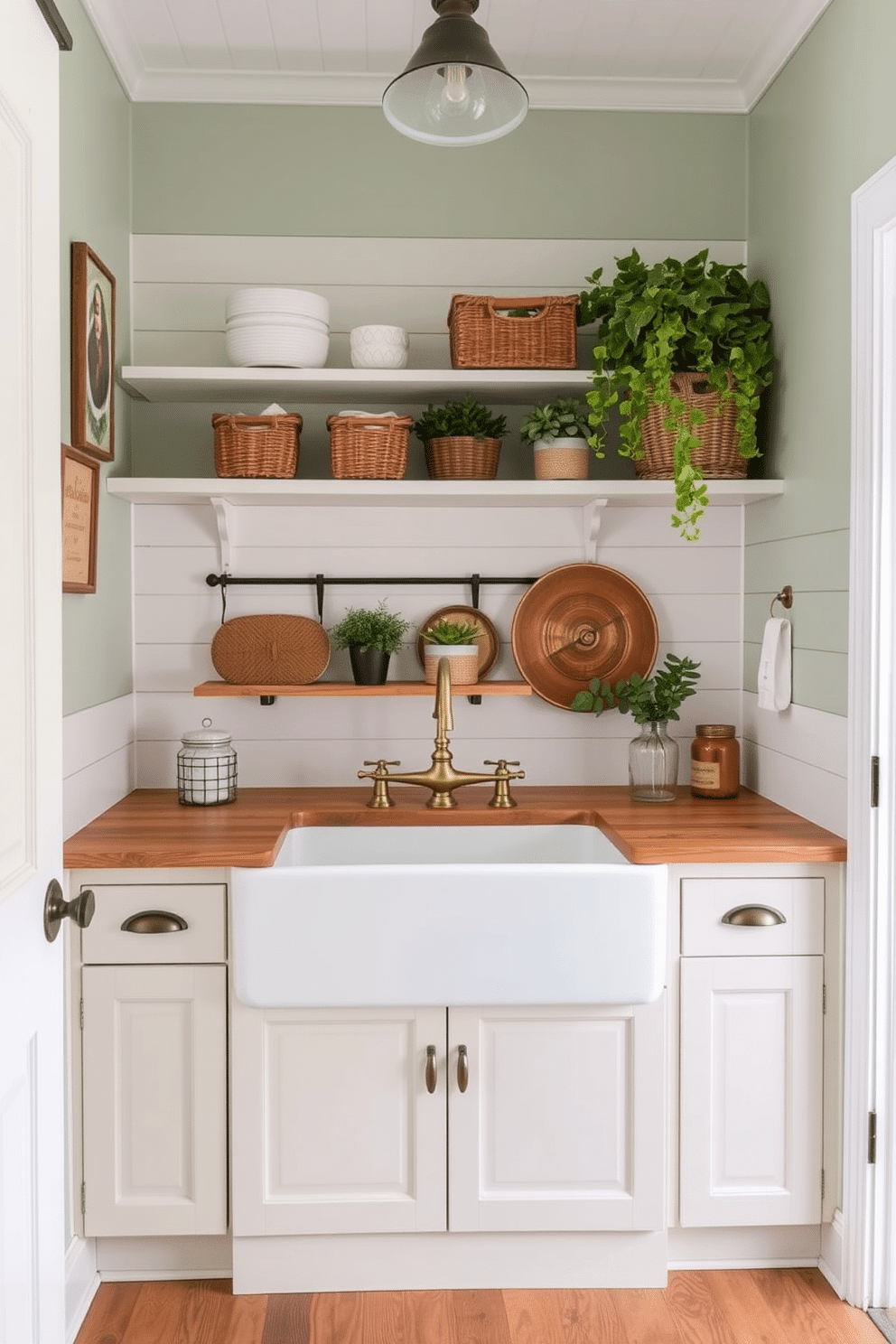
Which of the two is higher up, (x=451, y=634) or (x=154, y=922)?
(x=451, y=634)

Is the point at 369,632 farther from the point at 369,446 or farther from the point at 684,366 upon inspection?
the point at 684,366

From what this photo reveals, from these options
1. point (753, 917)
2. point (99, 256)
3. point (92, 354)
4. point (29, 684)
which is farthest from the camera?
point (99, 256)

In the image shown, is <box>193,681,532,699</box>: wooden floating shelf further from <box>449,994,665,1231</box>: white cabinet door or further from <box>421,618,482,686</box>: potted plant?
<box>449,994,665,1231</box>: white cabinet door

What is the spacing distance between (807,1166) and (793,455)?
1.48 meters

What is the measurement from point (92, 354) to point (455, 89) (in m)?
0.95

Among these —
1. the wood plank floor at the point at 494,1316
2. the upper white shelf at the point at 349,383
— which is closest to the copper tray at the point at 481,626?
the upper white shelf at the point at 349,383

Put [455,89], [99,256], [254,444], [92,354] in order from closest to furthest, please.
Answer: [455,89] < [92,354] < [99,256] < [254,444]

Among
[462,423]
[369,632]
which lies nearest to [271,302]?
[462,423]

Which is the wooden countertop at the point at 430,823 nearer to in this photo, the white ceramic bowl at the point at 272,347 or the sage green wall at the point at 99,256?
the sage green wall at the point at 99,256

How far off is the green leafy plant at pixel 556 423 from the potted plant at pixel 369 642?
56 cm

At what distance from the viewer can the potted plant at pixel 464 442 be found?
2.63 metres

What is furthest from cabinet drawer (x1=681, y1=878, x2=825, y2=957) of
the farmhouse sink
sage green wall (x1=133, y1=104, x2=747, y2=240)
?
sage green wall (x1=133, y1=104, x2=747, y2=240)

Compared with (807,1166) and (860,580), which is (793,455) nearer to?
(860,580)

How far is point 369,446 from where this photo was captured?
2568 mm
